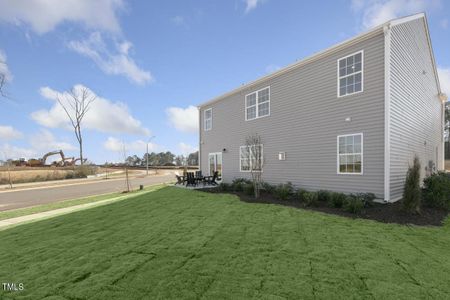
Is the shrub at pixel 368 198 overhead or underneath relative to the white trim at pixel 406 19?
underneath

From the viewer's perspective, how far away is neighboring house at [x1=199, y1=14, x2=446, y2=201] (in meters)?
8.45

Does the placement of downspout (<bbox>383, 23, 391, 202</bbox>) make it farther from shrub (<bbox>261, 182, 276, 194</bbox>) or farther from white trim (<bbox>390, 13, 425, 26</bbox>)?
shrub (<bbox>261, 182, 276, 194</bbox>)

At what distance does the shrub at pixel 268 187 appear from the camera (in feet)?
38.3

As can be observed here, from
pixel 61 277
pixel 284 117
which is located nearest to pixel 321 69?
pixel 284 117

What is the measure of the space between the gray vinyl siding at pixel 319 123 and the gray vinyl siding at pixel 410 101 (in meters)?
0.52

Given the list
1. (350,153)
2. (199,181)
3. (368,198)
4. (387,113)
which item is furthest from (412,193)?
(199,181)

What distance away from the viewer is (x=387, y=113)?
8.16m

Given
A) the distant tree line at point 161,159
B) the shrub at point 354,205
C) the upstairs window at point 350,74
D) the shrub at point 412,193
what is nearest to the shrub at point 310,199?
the shrub at point 354,205

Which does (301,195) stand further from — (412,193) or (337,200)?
(412,193)

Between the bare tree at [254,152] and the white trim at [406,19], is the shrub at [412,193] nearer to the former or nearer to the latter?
the white trim at [406,19]

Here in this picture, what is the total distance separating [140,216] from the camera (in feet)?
25.5

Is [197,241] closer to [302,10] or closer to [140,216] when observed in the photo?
[140,216]

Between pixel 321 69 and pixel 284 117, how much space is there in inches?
105

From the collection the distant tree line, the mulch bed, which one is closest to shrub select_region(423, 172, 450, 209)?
the mulch bed
